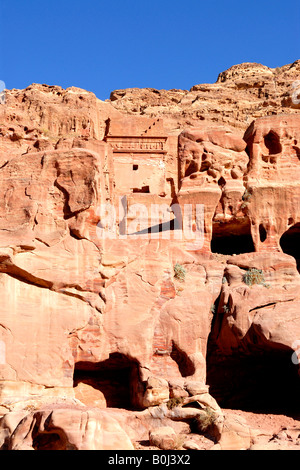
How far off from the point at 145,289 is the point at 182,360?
2.15m

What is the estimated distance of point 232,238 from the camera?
22.3 meters

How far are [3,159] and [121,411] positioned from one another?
13.3 m

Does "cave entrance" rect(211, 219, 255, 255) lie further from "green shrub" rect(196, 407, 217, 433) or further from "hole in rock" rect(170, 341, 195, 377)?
"green shrub" rect(196, 407, 217, 433)

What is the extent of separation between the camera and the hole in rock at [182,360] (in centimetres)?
1626

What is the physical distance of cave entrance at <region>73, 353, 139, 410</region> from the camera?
1641cm

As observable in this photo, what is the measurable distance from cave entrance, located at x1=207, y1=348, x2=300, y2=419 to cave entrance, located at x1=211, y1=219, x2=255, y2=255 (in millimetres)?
4268

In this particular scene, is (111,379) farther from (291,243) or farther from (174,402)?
(291,243)

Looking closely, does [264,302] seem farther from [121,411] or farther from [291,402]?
[121,411]

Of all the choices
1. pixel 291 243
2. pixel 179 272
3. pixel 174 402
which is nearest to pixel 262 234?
pixel 291 243

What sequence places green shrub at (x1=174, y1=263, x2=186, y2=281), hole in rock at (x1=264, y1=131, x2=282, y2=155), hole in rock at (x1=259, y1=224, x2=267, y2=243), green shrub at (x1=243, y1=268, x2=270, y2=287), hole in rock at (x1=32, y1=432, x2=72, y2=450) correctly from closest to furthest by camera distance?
hole in rock at (x1=32, y1=432, x2=72, y2=450) < green shrub at (x1=174, y1=263, x2=186, y2=281) < green shrub at (x1=243, y1=268, x2=270, y2=287) < hole in rock at (x1=259, y1=224, x2=267, y2=243) < hole in rock at (x1=264, y1=131, x2=282, y2=155)

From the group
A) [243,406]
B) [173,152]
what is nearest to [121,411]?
[243,406]

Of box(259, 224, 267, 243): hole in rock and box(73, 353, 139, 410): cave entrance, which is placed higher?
box(259, 224, 267, 243): hole in rock

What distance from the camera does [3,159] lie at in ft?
82.7

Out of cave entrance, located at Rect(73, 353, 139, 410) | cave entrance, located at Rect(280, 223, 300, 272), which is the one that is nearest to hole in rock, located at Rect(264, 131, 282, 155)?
cave entrance, located at Rect(280, 223, 300, 272)
